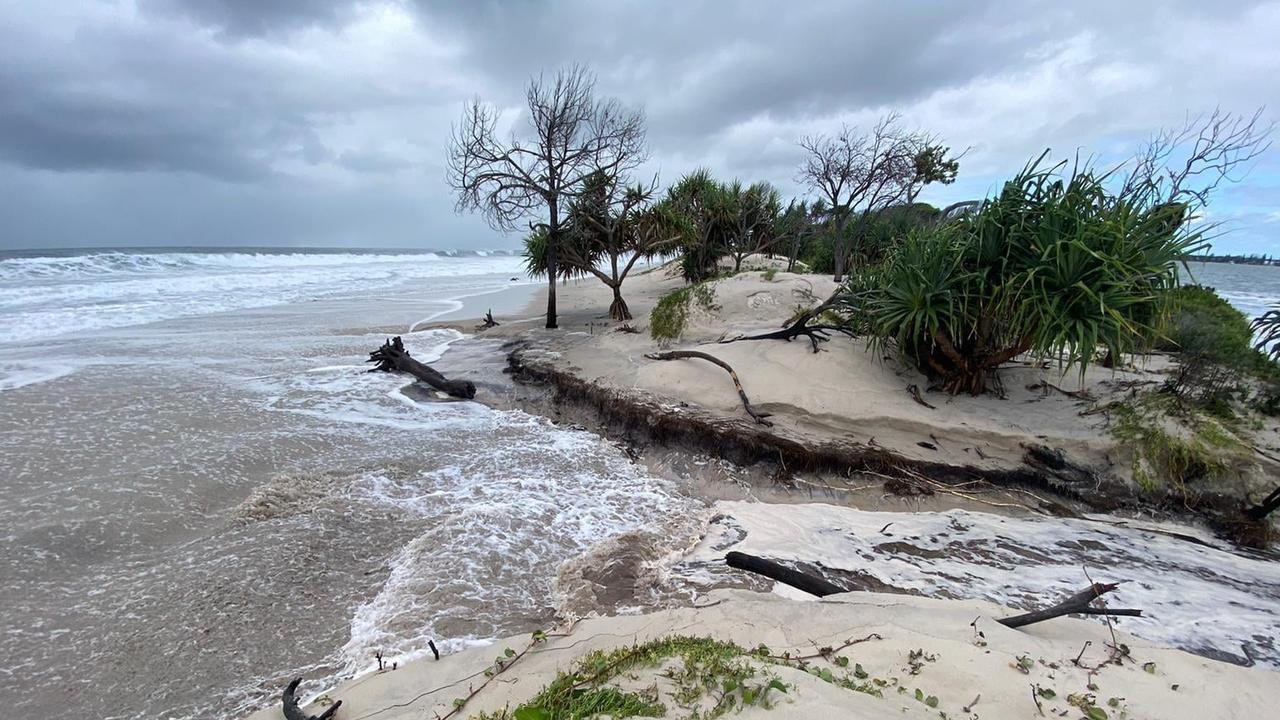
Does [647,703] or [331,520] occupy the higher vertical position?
[647,703]

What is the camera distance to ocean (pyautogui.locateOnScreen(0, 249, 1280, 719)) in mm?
3062

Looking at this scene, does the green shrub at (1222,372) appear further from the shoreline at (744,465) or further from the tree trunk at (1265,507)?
the tree trunk at (1265,507)

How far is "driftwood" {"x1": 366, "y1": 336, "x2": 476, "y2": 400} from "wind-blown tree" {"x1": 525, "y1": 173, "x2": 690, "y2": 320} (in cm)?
565

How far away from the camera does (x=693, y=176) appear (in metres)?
19.0

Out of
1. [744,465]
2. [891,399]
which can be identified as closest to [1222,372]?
[891,399]

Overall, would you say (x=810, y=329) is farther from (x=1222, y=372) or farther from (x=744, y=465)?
(x=1222, y=372)

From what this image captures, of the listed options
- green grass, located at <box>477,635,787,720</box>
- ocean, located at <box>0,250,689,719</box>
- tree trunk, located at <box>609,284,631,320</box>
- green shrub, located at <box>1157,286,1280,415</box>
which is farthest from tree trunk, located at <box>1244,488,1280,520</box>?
tree trunk, located at <box>609,284,631,320</box>

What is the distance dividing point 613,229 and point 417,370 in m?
7.46

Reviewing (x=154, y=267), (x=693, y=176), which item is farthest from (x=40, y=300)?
(x=693, y=176)

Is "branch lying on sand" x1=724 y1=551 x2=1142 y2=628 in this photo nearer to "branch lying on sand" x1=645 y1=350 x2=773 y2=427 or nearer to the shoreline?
the shoreline

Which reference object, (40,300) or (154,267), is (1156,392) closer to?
(40,300)

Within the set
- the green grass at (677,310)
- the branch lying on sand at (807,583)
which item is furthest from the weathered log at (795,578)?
the green grass at (677,310)

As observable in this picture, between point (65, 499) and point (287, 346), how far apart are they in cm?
813

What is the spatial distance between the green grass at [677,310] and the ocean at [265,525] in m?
3.25
